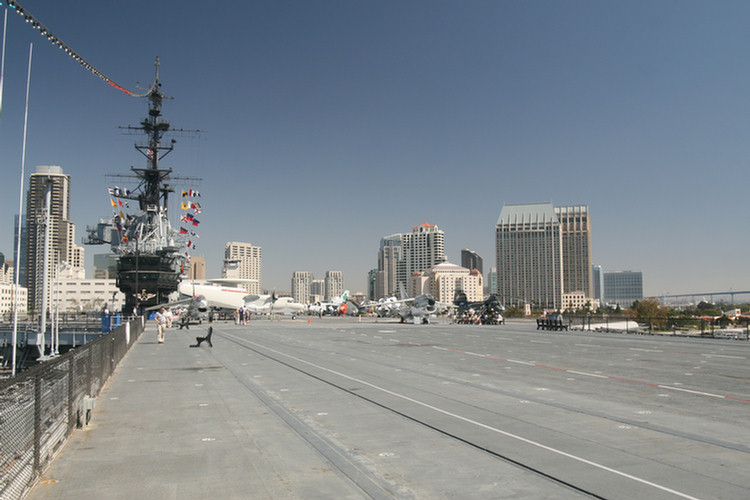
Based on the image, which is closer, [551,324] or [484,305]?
[551,324]

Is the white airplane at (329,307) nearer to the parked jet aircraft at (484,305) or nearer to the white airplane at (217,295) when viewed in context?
the white airplane at (217,295)

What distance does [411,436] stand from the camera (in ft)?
31.8

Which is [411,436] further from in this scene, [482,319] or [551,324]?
[482,319]

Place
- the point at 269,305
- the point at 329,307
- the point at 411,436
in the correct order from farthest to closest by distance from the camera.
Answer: the point at 329,307, the point at 269,305, the point at 411,436

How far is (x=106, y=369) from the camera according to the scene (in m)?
16.4

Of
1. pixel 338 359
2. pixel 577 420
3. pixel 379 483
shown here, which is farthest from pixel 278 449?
pixel 338 359

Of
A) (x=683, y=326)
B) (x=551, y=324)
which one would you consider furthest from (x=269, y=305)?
(x=683, y=326)

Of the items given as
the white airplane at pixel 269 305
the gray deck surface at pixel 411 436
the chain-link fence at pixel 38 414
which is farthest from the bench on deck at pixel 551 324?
the chain-link fence at pixel 38 414

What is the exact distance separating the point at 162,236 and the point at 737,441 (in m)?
95.6

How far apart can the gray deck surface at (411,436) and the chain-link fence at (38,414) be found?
316 mm

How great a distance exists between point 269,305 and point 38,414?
82.6 meters

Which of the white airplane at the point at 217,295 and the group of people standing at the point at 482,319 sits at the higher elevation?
the white airplane at the point at 217,295

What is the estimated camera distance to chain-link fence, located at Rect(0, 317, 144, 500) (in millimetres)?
6080

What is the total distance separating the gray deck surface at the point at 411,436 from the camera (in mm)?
6992
